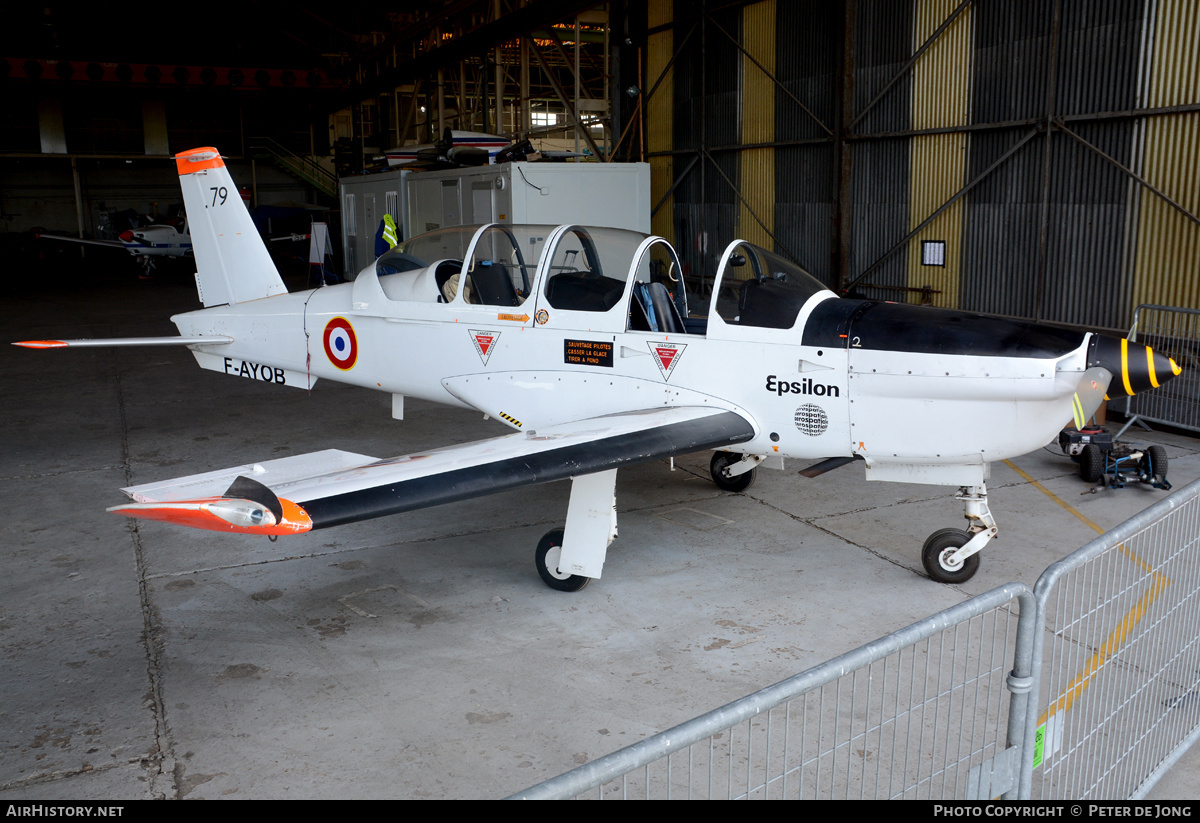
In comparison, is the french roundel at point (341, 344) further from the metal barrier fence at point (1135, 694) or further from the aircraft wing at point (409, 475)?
the metal barrier fence at point (1135, 694)

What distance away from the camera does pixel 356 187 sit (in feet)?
72.7

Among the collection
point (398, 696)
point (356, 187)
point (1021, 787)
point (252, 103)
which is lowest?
point (398, 696)

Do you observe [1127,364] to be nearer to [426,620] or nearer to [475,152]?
[426,620]

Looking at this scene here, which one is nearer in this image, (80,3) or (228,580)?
(228,580)

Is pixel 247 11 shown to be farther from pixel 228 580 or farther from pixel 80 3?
pixel 228 580

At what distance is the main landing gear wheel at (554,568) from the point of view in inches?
223

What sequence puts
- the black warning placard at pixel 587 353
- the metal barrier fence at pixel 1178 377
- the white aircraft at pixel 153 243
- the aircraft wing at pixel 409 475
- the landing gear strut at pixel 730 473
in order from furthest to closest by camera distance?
1. the white aircraft at pixel 153 243
2. the metal barrier fence at pixel 1178 377
3. the landing gear strut at pixel 730 473
4. the black warning placard at pixel 587 353
5. the aircraft wing at pixel 409 475

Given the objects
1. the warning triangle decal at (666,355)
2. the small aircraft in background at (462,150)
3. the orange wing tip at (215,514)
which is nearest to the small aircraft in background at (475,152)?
the small aircraft in background at (462,150)

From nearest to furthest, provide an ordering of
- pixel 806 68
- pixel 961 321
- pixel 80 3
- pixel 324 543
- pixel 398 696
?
pixel 398 696
pixel 961 321
pixel 324 543
pixel 806 68
pixel 80 3

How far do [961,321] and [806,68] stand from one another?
31.6 feet

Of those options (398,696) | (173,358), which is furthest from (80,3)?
(398,696)

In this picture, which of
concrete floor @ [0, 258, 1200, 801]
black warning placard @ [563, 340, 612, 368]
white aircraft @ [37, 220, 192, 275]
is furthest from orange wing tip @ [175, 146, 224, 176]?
white aircraft @ [37, 220, 192, 275]

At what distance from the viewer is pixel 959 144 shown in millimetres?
11719

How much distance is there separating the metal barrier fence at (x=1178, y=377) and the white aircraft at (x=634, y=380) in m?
4.60
